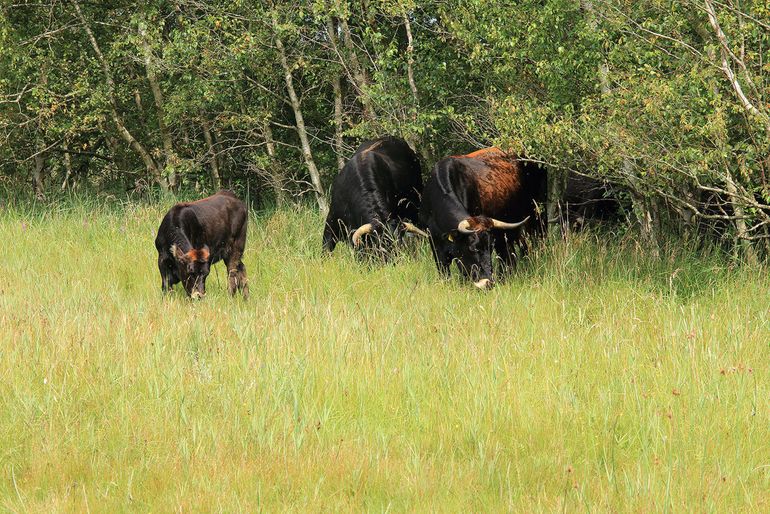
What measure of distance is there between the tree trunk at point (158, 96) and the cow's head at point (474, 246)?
723 centimetres

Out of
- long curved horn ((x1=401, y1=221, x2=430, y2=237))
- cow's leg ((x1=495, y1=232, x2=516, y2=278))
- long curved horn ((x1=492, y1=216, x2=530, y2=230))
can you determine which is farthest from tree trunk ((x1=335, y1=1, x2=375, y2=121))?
long curved horn ((x1=492, y1=216, x2=530, y2=230))

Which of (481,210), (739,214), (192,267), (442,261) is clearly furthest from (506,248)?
(192,267)

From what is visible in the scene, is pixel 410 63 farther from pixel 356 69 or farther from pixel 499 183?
pixel 499 183

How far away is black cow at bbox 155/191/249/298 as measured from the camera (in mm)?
9586

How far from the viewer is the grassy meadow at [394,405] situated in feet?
14.5

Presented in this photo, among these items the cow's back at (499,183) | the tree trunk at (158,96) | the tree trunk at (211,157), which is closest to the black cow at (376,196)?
the cow's back at (499,183)

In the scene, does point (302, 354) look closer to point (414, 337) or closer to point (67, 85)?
point (414, 337)

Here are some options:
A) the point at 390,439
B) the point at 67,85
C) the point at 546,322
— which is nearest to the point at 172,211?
the point at 546,322

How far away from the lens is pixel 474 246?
10.7 metres

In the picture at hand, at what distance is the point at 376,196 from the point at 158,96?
6446mm

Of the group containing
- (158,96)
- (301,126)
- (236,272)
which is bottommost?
(236,272)

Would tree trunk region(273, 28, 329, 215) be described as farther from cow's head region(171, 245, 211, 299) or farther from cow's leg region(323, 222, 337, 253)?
cow's head region(171, 245, 211, 299)

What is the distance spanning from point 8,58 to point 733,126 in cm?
1327

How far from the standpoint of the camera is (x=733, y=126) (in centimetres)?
890
